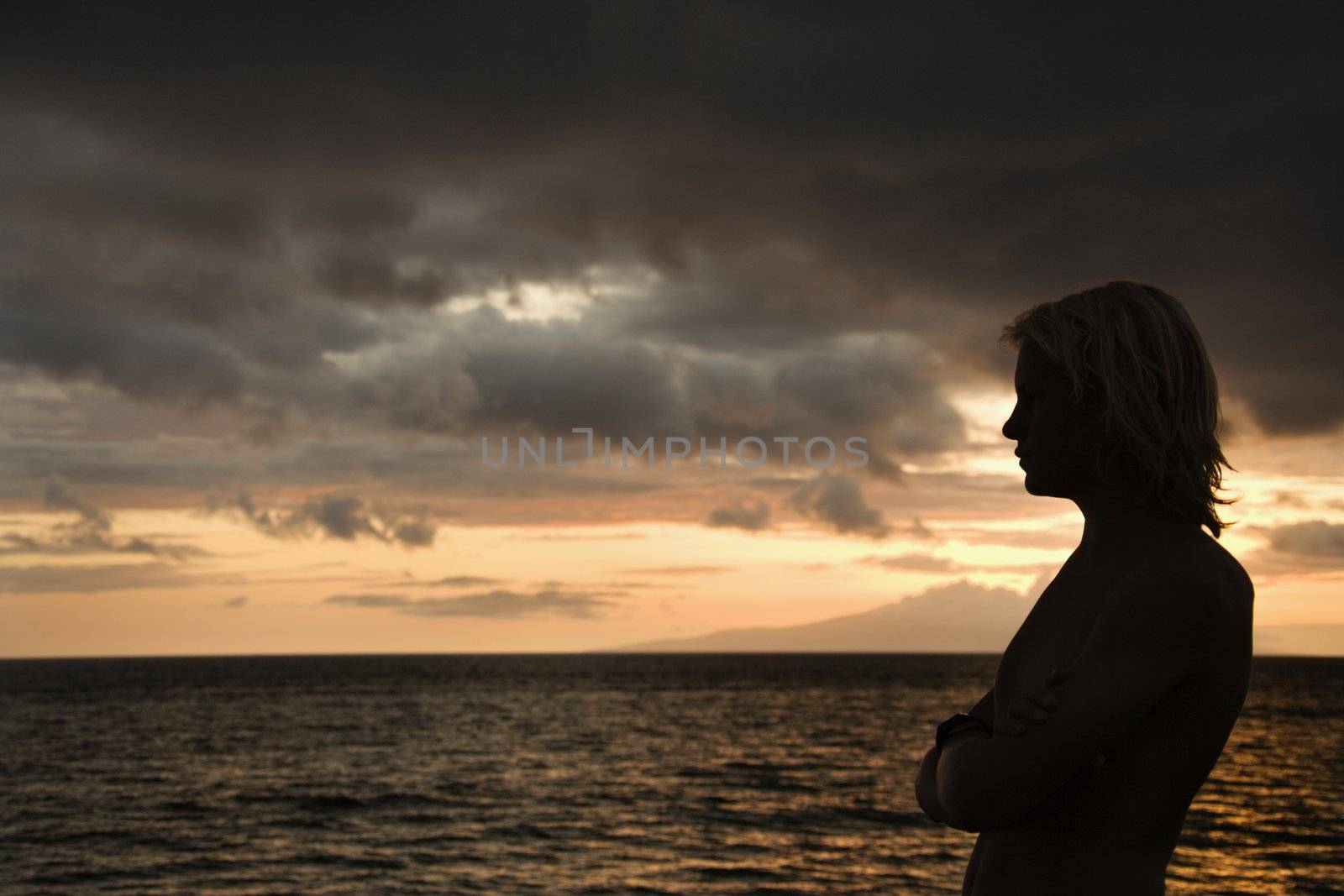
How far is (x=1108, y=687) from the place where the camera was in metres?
1.89

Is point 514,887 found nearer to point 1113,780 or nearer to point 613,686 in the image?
point 1113,780

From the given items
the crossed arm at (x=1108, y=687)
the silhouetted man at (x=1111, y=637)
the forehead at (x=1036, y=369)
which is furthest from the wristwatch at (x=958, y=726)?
the forehead at (x=1036, y=369)

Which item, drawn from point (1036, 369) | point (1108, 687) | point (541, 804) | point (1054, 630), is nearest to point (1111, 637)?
point (1108, 687)

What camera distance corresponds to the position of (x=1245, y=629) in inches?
77.8

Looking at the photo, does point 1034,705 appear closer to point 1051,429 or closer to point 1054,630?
point 1054,630

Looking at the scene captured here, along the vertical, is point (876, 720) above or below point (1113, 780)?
below

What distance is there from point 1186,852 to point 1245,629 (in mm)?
33863

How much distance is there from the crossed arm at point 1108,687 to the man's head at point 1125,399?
0.73 feet

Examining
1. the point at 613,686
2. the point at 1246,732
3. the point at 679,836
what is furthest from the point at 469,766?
the point at 613,686

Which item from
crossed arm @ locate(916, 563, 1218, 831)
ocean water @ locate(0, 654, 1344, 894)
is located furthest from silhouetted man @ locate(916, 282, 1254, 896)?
ocean water @ locate(0, 654, 1344, 894)

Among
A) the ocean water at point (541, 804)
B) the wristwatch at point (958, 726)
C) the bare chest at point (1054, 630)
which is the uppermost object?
the bare chest at point (1054, 630)

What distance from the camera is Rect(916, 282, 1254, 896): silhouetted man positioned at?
Result: 1912 mm

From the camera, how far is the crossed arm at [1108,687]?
1.89m

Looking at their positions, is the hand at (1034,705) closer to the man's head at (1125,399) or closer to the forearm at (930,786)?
the forearm at (930,786)
